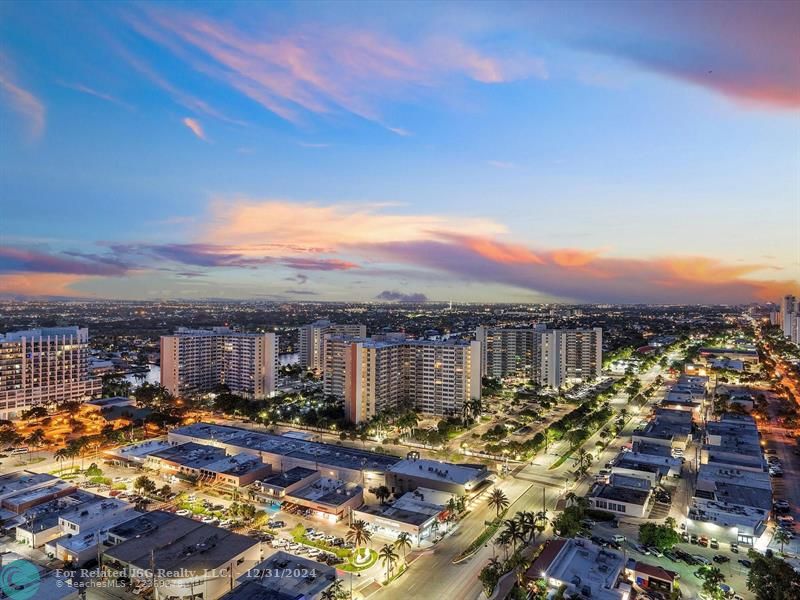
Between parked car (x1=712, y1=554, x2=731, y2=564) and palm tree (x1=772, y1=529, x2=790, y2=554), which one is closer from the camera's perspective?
parked car (x1=712, y1=554, x2=731, y2=564)

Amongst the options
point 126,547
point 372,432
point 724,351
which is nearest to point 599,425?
point 372,432

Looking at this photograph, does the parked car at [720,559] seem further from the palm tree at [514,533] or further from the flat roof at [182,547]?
the flat roof at [182,547]

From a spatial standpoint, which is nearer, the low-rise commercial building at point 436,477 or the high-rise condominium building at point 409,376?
the low-rise commercial building at point 436,477

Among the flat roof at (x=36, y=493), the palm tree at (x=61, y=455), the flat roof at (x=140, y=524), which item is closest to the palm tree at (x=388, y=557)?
the flat roof at (x=140, y=524)

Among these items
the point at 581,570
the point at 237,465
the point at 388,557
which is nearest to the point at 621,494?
the point at 581,570

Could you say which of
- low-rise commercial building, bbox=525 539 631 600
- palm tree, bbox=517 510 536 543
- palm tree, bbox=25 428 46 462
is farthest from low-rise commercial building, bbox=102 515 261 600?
palm tree, bbox=25 428 46 462

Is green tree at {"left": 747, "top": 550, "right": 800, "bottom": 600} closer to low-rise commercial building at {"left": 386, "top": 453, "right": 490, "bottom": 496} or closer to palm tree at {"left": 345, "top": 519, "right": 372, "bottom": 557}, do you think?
low-rise commercial building at {"left": 386, "top": 453, "right": 490, "bottom": 496}
